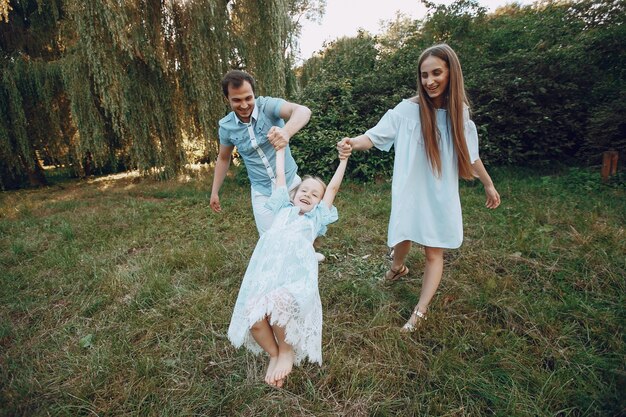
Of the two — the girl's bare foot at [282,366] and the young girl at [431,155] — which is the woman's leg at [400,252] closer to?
the young girl at [431,155]

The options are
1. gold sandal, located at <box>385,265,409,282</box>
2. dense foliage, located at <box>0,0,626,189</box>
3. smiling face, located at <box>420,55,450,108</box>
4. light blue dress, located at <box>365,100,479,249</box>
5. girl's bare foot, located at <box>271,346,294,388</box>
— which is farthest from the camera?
dense foliage, located at <box>0,0,626,189</box>

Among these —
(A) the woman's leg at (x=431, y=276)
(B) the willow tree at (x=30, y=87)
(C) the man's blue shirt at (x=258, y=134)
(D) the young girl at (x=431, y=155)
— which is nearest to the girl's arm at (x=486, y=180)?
(D) the young girl at (x=431, y=155)

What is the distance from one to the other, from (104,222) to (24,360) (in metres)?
3.23

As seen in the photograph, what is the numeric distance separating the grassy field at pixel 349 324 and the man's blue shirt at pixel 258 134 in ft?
3.32

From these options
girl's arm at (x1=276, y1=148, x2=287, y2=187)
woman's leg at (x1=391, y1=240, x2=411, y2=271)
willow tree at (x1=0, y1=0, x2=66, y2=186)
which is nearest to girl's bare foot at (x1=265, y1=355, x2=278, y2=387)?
girl's arm at (x1=276, y1=148, x2=287, y2=187)

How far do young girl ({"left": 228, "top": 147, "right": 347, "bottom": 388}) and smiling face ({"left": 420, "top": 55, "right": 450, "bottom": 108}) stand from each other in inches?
43.4

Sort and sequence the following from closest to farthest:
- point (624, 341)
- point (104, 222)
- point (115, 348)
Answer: point (624, 341)
point (115, 348)
point (104, 222)

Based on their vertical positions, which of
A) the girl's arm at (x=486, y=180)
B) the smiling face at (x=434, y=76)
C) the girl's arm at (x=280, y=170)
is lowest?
the girl's arm at (x=486, y=180)

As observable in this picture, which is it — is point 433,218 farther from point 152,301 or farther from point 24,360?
point 24,360

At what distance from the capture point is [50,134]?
820 centimetres

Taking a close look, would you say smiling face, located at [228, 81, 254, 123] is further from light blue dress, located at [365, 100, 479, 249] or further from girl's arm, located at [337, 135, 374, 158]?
light blue dress, located at [365, 100, 479, 249]

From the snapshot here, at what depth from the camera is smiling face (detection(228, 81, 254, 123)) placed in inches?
93.4

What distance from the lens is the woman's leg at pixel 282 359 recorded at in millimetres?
1796

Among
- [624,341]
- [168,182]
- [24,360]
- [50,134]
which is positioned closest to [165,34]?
[168,182]
